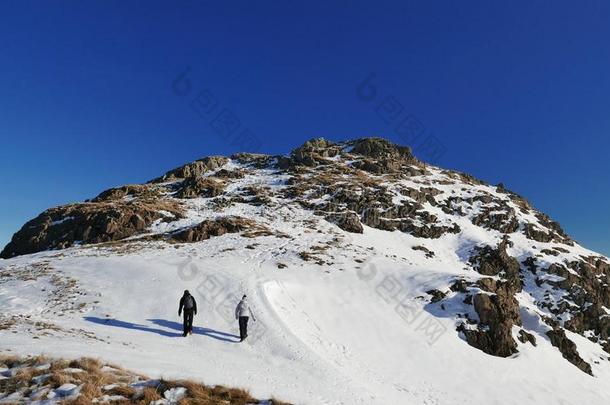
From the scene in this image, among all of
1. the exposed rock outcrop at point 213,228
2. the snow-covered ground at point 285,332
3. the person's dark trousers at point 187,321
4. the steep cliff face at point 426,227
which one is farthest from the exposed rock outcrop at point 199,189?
the person's dark trousers at point 187,321

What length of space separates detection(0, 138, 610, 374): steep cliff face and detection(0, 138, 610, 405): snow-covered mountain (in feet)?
0.73

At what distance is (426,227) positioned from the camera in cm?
5422

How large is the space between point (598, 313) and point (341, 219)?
29.0 meters

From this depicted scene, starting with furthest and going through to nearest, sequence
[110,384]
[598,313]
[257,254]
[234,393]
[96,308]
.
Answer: [598,313]
[257,254]
[96,308]
[234,393]
[110,384]

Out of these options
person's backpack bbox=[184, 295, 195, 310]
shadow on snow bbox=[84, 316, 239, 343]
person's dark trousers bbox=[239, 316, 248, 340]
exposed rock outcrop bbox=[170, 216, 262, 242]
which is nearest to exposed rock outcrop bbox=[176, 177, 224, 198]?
exposed rock outcrop bbox=[170, 216, 262, 242]

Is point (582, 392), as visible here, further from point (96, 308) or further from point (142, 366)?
point (96, 308)

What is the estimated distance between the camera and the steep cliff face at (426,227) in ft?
90.6

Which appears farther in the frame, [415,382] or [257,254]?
[257,254]

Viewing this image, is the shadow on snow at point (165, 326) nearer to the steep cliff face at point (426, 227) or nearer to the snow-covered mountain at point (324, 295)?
the snow-covered mountain at point (324, 295)

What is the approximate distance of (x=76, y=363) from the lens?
10.3m

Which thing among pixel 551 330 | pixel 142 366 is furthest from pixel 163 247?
pixel 551 330

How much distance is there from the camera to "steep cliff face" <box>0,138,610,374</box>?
27.6m

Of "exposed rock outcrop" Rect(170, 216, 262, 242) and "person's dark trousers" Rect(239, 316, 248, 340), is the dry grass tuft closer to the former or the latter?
"person's dark trousers" Rect(239, 316, 248, 340)

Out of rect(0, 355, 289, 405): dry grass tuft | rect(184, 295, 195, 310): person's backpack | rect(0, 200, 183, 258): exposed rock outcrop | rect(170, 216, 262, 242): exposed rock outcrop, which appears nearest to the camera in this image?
rect(0, 355, 289, 405): dry grass tuft
